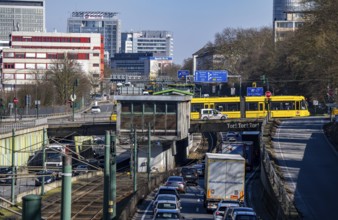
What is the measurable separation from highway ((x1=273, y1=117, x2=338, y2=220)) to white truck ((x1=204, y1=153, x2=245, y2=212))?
264cm

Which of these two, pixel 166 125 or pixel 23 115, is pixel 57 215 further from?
pixel 23 115

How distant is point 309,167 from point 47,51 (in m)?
123

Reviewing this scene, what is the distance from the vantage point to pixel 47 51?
531 feet

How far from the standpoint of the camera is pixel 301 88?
10475cm

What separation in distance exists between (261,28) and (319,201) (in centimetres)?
12849

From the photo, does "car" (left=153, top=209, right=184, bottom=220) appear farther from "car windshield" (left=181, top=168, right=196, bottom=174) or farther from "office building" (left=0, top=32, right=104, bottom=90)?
"office building" (left=0, top=32, right=104, bottom=90)

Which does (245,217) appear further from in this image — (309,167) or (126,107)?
(126,107)

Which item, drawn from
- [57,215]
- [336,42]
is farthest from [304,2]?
[57,215]

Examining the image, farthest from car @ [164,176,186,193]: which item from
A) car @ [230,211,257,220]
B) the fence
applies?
car @ [230,211,257,220]

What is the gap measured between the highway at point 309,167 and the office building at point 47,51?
92269 millimetres

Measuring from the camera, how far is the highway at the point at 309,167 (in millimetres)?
Answer: 32950

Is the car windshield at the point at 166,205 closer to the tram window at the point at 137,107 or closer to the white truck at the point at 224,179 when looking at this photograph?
the white truck at the point at 224,179

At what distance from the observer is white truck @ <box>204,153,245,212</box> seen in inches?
1393

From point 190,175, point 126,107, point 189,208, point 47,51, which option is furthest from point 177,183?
point 47,51
